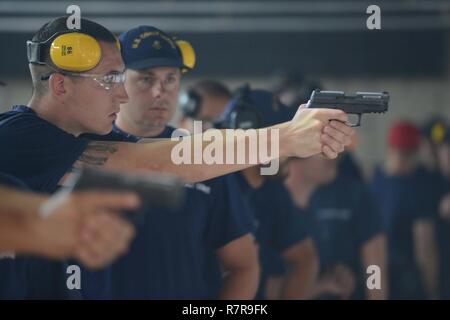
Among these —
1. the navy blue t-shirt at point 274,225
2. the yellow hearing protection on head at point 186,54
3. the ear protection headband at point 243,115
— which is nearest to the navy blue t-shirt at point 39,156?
the yellow hearing protection on head at point 186,54

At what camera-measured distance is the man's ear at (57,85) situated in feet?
13.2

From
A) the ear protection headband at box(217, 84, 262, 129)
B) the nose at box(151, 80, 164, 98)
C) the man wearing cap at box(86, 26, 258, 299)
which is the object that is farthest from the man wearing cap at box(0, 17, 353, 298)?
the ear protection headband at box(217, 84, 262, 129)

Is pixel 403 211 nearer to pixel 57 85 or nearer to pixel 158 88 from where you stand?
pixel 158 88

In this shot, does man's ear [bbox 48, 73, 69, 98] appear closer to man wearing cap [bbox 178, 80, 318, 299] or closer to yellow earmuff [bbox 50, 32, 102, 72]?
yellow earmuff [bbox 50, 32, 102, 72]

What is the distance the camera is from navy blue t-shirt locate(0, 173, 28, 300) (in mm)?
3857

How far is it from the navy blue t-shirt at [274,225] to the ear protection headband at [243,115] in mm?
565

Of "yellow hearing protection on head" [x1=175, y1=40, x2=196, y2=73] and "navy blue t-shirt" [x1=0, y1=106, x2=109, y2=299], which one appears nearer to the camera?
"navy blue t-shirt" [x1=0, y1=106, x2=109, y2=299]

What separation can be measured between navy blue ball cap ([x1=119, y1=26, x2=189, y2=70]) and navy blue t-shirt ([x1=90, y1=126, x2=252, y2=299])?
0.29 m

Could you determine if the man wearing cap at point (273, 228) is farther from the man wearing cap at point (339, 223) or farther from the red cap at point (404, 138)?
the red cap at point (404, 138)

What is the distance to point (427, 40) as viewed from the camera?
33.3ft

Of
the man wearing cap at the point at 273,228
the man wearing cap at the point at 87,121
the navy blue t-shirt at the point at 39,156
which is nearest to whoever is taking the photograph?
the navy blue t-shirt at the point at 39,156

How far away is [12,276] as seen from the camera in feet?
12.8
